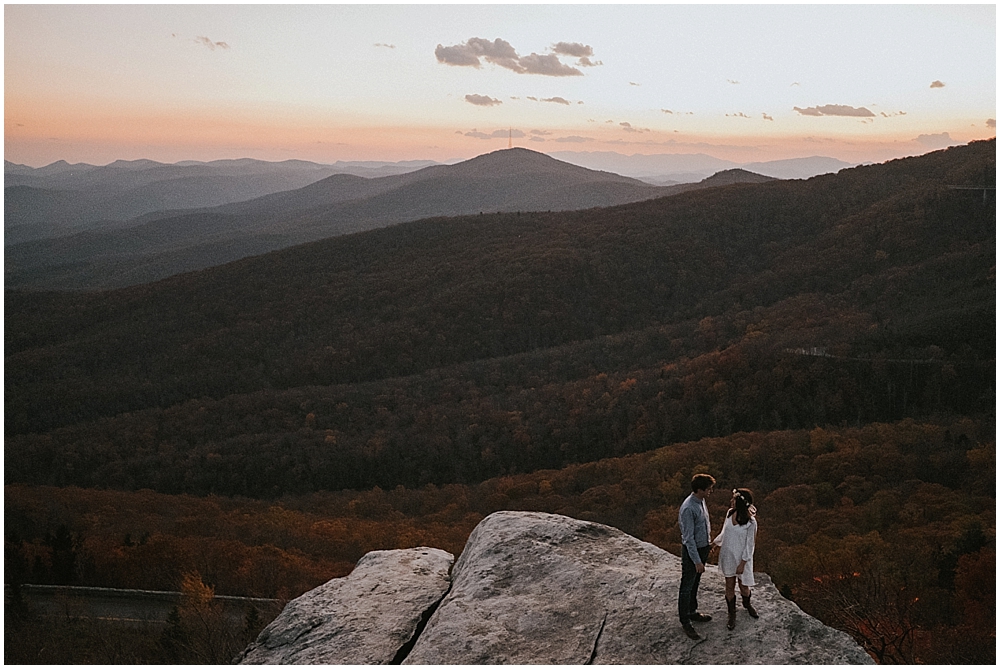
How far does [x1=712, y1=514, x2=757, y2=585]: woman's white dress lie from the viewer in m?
10.5

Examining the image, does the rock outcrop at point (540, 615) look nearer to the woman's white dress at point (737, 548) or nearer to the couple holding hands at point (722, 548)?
the couple holding hands at point (722, 548)

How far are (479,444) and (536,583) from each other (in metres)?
42.3

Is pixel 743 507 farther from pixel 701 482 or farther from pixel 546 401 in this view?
pixel 546 401

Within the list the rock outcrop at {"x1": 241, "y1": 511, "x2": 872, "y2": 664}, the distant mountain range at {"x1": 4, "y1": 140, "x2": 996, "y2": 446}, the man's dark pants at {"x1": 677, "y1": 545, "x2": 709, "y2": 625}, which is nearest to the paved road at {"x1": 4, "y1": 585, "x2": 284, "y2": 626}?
the rock outcrop at {"x1": 241, "y1": 511, "x2": 872, "y2": 664}

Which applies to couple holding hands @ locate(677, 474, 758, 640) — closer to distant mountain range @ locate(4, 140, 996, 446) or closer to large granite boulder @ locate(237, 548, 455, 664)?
large granite boulder @ locate(237, 548, 455, 664)

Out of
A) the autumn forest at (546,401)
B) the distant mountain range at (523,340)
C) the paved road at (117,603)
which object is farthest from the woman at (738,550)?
the distant mountain range at (523,340)

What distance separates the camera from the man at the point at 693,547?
34.8ft

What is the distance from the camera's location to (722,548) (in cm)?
1081

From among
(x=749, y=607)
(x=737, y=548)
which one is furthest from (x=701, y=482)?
(x=749, y=607)

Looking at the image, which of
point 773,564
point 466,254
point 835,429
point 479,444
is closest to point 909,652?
point 773,564

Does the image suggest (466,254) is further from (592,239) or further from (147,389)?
(147,389)

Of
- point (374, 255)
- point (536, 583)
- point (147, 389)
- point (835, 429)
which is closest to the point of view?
point (536, 583)

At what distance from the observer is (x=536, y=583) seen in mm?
12867

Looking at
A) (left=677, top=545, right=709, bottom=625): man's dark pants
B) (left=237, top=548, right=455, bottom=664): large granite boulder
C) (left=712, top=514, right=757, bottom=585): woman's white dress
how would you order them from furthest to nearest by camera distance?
1. (left=237, top=548, right=455, bottom=664): large granite boulder
2. (left=677, top=545, right=709, bottom=625): man's dark pants
3. (left=712, top=514, right=757, bottom=585): woman's white dress
